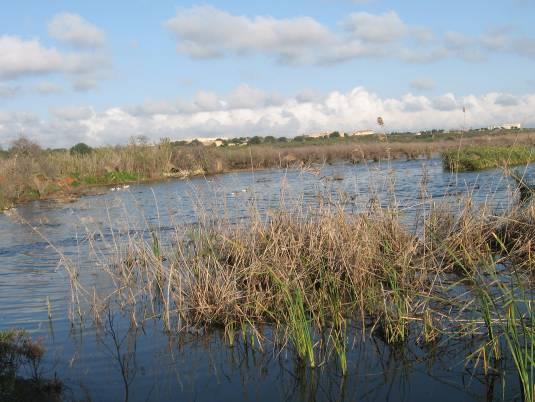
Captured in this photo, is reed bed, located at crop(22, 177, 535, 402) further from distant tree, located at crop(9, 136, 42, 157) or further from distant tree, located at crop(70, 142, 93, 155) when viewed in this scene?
distant tree, located at crop(70, 142, 93, 155)

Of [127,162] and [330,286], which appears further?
[127,162]

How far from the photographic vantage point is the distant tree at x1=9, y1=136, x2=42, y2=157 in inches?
1520

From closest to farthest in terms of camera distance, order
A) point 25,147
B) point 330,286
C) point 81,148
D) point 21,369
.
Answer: point 21,369, point 330,286, point 25,147, point 81,148

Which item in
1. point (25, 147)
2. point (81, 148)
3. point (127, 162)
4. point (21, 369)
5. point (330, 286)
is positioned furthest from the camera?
point (81, 148)

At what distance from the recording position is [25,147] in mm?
39125

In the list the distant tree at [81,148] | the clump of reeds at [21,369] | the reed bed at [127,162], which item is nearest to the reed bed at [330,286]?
the clump of reeds at [21,369]

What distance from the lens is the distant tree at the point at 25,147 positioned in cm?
3861

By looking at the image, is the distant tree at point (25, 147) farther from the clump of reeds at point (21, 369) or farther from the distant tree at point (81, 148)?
the clump of reeds at point (21, 369)

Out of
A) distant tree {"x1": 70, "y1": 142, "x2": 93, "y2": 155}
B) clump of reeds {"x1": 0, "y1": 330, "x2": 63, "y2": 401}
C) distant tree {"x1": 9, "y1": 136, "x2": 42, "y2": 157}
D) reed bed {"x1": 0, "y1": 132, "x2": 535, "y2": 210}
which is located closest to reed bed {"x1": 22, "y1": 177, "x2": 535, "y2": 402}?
clump of reeds {"x1": 0, "y1": 330, "x2": 63, "y2": 401}

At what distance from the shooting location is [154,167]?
44094 mm

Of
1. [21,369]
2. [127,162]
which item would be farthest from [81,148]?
[21,369]

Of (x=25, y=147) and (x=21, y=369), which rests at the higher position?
(x=25, y=147)

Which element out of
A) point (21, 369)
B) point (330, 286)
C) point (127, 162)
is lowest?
point (21, 369)

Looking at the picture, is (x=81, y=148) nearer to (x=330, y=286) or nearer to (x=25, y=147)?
(x=25, y=147)
